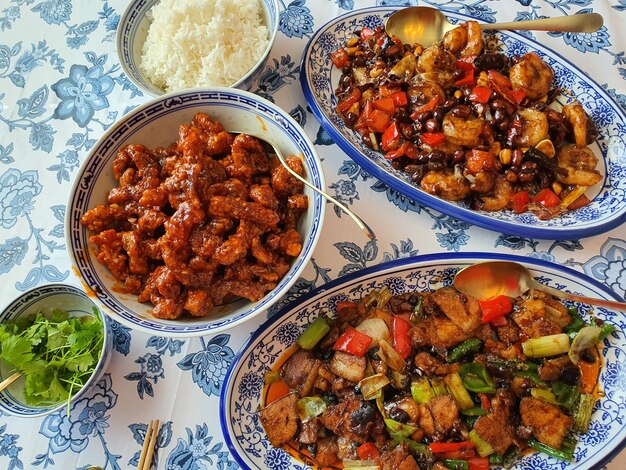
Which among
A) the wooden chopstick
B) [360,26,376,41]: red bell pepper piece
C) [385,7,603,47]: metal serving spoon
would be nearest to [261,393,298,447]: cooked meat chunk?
the wooden chopstick

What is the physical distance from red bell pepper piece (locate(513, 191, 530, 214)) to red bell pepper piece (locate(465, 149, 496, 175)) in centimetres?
20

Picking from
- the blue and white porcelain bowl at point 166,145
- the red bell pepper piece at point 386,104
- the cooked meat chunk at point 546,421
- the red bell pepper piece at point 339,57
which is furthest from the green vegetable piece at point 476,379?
the red bell pepper piece at point 339,57

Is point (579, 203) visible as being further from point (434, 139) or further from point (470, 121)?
point (434, 139)

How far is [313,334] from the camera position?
249 centimetres

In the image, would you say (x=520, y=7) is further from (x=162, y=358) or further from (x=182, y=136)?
(x=162, y=358)

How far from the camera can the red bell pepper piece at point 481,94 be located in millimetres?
2924

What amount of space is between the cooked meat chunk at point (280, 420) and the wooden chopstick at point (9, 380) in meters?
1.21

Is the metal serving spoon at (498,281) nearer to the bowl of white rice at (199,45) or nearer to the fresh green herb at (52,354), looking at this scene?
the bowl of white rice at (199,45)

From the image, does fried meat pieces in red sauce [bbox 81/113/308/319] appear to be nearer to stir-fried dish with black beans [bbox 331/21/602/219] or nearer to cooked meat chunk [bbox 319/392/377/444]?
cooked meat chunk [bbox 319/392/377/444]

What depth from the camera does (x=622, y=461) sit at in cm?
234

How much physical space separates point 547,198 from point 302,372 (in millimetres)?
1613

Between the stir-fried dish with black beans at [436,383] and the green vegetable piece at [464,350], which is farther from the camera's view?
the green vegetable piece at [464,350]

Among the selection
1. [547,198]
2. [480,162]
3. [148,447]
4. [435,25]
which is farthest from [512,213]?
[148,447]

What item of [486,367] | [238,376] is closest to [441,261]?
[486,367]
